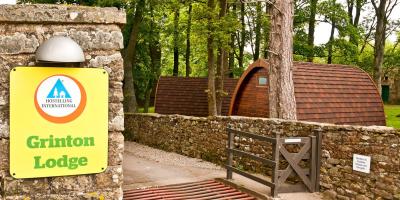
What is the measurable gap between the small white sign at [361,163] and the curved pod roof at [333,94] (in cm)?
499

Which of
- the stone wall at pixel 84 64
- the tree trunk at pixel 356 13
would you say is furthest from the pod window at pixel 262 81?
the tree trunk at pixel 356 13

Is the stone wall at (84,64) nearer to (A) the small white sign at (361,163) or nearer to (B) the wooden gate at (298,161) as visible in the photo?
(B) the wooden gate at (298,161)

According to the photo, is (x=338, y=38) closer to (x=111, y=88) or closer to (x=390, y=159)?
(x=390, y=159)

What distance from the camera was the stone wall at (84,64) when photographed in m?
4.80

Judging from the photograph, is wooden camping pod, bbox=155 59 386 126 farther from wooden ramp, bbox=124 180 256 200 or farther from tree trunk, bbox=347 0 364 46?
tree trunk, bbox=347 0 364 46

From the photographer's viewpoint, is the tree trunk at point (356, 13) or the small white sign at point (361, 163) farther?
the tree trunk at point (356, 13)

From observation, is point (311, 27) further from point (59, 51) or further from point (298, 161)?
point (59, 51)

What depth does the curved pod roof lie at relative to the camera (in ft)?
44.1

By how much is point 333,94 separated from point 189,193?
8.10m

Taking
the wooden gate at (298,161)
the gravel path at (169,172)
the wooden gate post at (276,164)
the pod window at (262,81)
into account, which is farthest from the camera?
the pod window at (262,81)

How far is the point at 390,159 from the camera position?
7.19 metres

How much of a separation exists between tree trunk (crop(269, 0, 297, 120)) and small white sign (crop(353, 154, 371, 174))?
303 centimetres

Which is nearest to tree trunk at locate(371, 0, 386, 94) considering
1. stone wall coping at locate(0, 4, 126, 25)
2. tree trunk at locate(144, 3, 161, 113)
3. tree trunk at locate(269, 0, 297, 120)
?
tree trunk at locate(144, 3, 161, 113)

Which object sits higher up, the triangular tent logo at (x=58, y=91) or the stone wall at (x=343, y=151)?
the triangular tent logo at (x=58, y=91)
